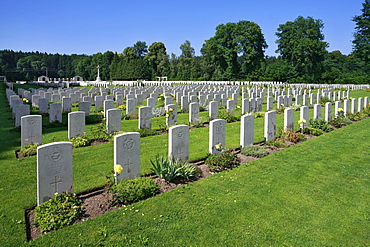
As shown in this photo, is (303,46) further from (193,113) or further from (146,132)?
(146,132)

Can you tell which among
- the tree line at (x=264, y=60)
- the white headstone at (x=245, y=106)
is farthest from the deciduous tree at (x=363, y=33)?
the white headstone at (x=245, y=106)

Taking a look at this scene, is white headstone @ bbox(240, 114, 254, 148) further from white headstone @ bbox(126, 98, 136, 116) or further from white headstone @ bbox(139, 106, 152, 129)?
white headstone @ bbox(126, 98, 136, 116)

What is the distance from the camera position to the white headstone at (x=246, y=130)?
30.9ft

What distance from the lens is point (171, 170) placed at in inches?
277

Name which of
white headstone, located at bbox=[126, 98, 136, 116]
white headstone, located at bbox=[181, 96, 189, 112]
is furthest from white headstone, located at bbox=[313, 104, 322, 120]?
white headstone, located at bbox=[126, 98, 136, 116]

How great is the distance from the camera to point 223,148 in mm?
8617

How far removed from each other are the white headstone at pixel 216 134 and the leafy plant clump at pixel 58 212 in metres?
4.18

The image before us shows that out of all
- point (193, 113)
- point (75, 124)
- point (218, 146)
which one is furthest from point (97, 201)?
point (193, 113)

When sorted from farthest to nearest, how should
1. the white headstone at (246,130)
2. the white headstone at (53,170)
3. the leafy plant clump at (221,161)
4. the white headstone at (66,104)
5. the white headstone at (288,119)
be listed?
the white headstone at (66,104) → the white headstone at (288,119) → the white headstone at (246,130) → the leafy plant clump at (221,161) → the white headstone at (53,170)

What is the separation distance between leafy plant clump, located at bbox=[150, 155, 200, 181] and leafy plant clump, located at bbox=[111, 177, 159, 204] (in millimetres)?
610

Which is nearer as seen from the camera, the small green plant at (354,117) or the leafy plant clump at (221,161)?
the leafy plant clump at (221,161)

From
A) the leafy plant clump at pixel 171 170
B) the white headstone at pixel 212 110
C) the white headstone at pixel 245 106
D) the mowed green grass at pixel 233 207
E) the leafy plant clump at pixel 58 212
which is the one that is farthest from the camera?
the white headstone at pixel 245 106

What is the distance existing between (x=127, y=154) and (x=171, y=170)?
117 centimetres

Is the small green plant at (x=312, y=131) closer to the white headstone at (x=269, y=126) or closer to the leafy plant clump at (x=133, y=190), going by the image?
the white headstone at (x=269, y=126)
